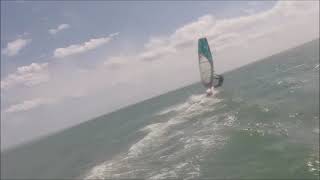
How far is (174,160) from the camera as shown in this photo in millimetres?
35281

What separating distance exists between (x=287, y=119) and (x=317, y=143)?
10219mm

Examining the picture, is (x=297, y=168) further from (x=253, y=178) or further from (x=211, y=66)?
(x=211, y=66)

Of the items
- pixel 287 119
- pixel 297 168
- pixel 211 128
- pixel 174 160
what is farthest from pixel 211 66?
pixel 297 168

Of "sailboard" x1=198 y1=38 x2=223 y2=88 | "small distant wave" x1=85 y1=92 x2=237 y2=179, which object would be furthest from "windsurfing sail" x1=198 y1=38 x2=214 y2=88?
"small distant wave" x1=85 y1=92 x2=237 y2=179

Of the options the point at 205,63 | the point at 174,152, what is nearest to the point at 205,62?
the point at 205,63

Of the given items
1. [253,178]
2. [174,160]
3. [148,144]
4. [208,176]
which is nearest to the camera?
[253,178]

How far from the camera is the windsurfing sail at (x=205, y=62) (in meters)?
43.9

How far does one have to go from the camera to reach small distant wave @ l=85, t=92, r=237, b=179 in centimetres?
3272

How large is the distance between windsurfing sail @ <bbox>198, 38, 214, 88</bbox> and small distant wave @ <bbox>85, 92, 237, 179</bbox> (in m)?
5.27

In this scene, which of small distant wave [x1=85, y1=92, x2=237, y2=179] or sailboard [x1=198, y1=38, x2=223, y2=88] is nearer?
small distant wave [x1=85, y1=92, x2=237, y2=179]

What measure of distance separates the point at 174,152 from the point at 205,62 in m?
11.1

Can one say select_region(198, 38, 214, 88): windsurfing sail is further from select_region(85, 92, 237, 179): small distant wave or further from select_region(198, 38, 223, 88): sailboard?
select_region(85, 92, 237, 179): small distant wave

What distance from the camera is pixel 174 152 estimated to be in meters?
38.5

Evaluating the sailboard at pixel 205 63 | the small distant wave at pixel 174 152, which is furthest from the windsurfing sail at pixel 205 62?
the small distant wave at pixel 174 152
